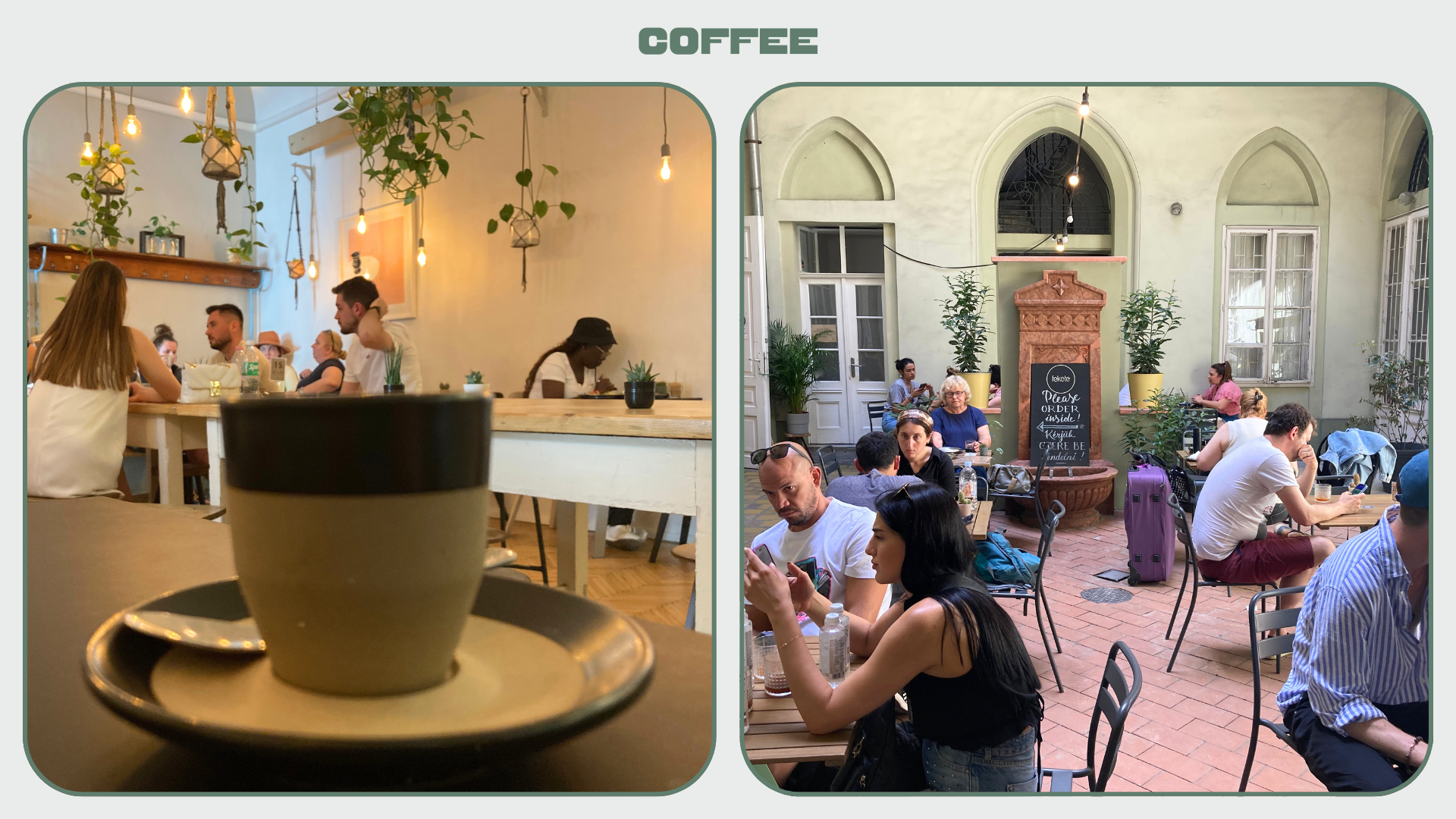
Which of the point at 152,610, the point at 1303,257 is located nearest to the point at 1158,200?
the point at 1303,257

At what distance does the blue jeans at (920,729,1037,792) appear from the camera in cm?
106

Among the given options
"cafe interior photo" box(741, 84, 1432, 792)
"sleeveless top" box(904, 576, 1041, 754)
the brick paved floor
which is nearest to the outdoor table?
"cafe interior photo" box(741, 84, 1432, 792)

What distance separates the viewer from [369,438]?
0.44 m

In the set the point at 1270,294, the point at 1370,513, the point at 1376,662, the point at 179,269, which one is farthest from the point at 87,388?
the point at 1376,662

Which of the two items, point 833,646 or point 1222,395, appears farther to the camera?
point 833,646

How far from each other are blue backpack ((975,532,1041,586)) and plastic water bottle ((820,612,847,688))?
26 cm

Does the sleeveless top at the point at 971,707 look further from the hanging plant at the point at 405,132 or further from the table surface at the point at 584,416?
the hanging plant at the point at 405,132

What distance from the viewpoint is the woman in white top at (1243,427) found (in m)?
1.03

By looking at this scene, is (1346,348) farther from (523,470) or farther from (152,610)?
(152,610)

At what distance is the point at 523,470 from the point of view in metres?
0.68

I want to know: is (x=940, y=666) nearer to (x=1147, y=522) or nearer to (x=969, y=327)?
(x=1147, y=522)

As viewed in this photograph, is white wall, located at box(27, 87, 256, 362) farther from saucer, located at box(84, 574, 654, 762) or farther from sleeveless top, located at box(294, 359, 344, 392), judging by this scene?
saucer, located at box(84, 574, 654, 762)

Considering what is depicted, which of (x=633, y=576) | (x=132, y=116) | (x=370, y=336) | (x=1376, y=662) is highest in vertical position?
(x=132, y=116)

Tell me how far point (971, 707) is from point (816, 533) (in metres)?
0.30
